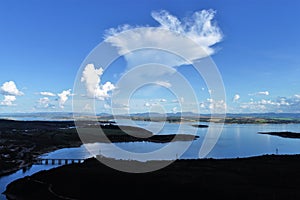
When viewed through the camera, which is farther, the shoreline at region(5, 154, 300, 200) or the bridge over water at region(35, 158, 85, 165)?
the bridge over water at region(35, 158, 85, 165)

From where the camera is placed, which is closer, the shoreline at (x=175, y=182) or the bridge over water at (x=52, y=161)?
the shoreline at (x=175, y=182)

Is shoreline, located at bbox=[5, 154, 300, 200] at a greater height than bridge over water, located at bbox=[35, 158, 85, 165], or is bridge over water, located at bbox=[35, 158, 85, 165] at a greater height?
shoreline, located at bbox=[5, 154, 300, 200]

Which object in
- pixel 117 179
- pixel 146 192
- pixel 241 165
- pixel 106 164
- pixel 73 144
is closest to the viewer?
pixel 146 192

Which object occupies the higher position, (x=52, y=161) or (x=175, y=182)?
(x=175, y=182)

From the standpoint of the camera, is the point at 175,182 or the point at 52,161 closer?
the point at 175,182

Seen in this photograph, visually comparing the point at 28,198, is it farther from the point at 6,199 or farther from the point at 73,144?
the point at 73,144

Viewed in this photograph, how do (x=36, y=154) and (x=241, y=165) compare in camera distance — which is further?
(x=36, y=154)

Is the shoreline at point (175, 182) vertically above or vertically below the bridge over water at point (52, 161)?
above

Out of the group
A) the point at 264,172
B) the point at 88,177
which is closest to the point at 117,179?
the point at 88,177

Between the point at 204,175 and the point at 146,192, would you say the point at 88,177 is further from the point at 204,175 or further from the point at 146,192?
the point at 204,175

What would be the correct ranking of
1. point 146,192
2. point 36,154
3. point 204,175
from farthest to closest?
1. point 36,154
2. point 204,175
3. point 146,192
